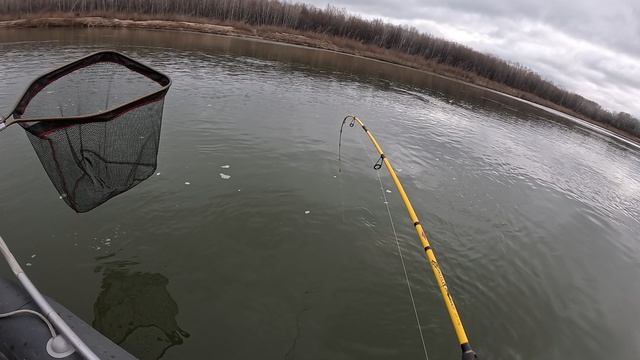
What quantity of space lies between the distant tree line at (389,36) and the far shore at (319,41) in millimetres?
3258

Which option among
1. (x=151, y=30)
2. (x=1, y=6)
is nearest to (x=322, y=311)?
(x=151, y=30)

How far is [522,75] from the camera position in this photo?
6206 centimetres

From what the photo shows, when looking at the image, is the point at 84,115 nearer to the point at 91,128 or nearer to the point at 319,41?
the point at 91,128

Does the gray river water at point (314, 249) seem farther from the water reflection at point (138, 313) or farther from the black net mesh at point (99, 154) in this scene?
the black net mesh at point (99, 154)

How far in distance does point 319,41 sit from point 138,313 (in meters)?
56.2

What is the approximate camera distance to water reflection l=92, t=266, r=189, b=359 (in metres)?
4.68

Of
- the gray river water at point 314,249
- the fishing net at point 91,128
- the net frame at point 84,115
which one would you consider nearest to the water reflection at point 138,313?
the gray river water at point 314,249

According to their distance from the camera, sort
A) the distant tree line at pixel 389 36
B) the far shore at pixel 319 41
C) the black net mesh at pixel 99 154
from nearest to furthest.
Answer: the black net mesh at pixel 99 154, the far shore at pixel 319 41, the distant tree line at pixel 389 36

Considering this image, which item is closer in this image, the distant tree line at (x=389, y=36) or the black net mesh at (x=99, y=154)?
the black net mesh at (x=99, y=154)

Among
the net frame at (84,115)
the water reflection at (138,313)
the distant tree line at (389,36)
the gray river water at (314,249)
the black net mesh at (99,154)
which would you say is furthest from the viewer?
the distant tree line at (389,36)

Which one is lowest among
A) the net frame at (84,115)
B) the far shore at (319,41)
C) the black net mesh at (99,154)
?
the black net mesh at (99,154)

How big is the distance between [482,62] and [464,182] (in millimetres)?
59750

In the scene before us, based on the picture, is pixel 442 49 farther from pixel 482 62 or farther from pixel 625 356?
pixel 625 356

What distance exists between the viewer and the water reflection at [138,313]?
4680 millimetres
